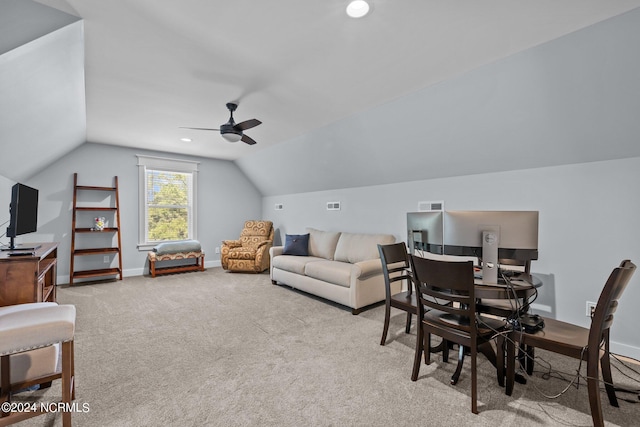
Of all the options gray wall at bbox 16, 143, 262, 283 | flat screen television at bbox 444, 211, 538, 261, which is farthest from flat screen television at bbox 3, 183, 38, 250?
flat screen television at bbox 444, 211, 538, 261

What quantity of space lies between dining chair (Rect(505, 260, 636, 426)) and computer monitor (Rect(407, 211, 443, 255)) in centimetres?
76

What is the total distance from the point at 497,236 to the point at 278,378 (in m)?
1.88

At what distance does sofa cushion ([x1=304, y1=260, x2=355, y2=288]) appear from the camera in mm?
3633

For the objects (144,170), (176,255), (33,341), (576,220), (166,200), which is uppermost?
(144,170)

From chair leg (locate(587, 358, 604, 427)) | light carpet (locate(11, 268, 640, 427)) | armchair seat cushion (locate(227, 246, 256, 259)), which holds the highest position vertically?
armchair seat cushion (locate(227, 246, 256, 259))

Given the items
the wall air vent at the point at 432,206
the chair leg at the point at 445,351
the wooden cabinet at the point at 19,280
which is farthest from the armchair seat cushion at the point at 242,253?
the chair leg at the point at 445,351

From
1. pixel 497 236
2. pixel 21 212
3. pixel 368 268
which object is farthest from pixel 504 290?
pixel 21 212

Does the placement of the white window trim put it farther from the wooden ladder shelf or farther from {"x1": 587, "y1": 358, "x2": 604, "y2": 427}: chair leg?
{"x1": 587, "y1": 358, "x2": 604, "y2": 427}: chair leg

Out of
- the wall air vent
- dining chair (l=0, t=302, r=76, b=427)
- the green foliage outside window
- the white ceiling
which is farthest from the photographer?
the green foliage outside window

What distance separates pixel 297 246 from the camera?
5.07 metres

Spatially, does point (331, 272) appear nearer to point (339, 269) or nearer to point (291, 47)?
point (339, 269)

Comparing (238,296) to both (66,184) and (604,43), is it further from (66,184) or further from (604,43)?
(604,43)

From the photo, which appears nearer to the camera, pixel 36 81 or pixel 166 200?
pixel 36 81

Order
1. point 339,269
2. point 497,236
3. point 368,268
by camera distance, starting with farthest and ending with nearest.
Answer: point 339,269
point 368,268
point 497,236
